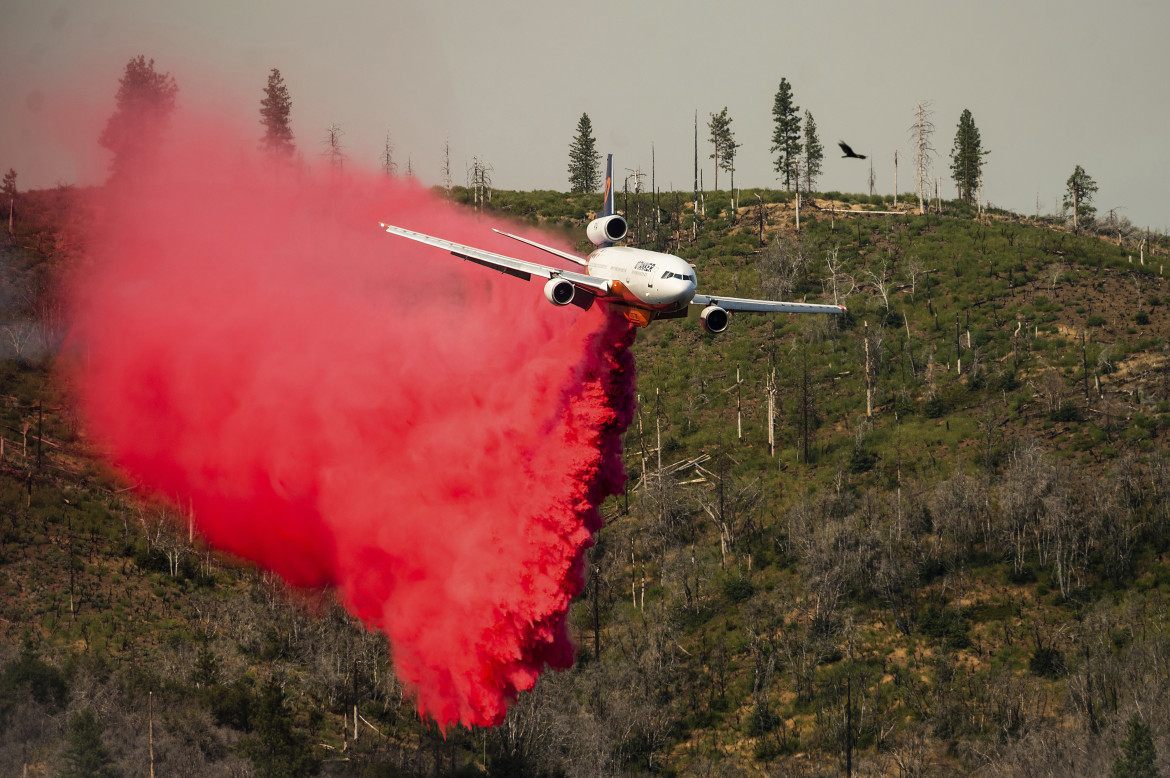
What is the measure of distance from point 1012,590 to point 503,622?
4113 centimetres

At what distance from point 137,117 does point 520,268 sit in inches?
2025

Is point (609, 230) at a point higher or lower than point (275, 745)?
higher

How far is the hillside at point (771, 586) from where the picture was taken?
5772 centimetres

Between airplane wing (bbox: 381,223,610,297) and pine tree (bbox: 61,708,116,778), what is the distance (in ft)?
90.6

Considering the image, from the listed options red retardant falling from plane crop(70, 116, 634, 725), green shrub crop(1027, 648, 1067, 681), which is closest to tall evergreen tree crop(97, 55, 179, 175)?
red retardant falling from plane crop(70, 116, 634, 725)

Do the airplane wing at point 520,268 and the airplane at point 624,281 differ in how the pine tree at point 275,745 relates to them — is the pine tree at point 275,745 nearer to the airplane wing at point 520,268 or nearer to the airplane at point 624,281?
the airplane wing at point 520,268

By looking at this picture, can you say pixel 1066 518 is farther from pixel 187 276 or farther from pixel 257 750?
pixel 187 276

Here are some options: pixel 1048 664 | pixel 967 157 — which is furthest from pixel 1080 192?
pixel 1048 664

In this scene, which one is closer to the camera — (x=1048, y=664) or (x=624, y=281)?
(x=624, y=281)

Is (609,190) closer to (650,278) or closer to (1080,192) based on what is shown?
(650,278)

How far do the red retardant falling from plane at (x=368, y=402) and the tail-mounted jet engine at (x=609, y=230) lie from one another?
2.97 m

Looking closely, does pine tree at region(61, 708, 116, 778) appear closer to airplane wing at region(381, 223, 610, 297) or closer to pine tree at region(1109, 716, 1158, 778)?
airplane wing at region(381, 223, 610, 297)

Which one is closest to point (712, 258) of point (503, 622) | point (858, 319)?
point (858, 319)

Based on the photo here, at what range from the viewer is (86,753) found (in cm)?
5009
